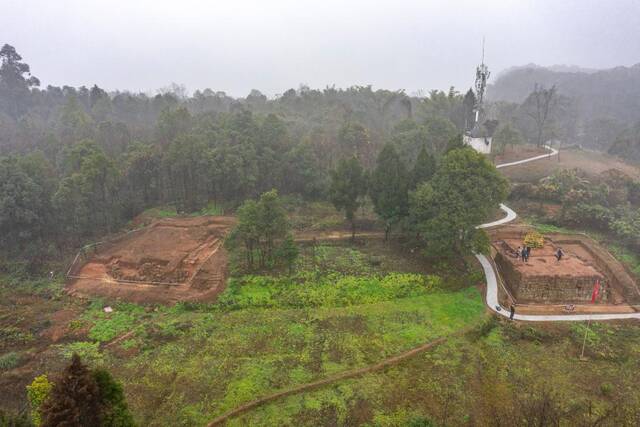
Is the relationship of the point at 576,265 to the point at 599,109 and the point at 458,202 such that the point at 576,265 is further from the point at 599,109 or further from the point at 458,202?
the point at 599,109

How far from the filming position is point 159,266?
79.5ft

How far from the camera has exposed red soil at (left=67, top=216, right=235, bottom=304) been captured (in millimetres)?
21578

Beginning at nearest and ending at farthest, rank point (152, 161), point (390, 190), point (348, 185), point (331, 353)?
1. point (331, 353)
2. point (390, 190)
3. point (348, 185)
4. point (152, 161)

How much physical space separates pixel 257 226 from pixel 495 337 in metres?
13.6

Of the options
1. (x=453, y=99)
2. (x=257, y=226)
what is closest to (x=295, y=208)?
(x=257, y=226)

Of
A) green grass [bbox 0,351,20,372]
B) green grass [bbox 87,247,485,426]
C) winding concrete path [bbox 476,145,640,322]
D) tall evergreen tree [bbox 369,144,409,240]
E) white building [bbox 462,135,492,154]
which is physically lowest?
winding concrete path [bbox 476,145,640,322]

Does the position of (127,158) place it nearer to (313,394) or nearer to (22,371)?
(22,371)

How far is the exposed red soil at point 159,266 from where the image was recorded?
21.6m

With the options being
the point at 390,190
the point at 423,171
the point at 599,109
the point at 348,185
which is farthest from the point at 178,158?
the point at 599,109

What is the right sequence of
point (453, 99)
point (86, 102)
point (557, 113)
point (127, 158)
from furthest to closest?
point (557, 113) → point (86, 102) → point (453, 99) → point (127, 158)

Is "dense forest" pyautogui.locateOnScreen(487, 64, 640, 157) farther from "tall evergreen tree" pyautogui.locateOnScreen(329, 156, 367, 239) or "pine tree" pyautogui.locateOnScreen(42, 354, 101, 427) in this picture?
"pine tree" pyautogui.locateOnScreen(42, 354, 101, 427)

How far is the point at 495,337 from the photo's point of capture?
18.3 metres

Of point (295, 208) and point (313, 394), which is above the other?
point (295, 208)

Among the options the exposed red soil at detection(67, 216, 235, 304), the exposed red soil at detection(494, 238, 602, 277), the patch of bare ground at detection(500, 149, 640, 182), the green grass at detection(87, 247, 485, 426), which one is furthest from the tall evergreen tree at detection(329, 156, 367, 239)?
the patch of bare ground at detection(500, 149, 640, 182)
